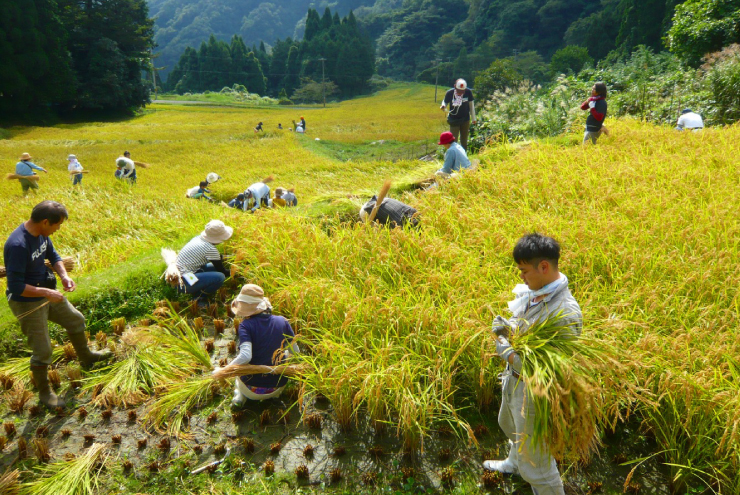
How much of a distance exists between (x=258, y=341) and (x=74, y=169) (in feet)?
38.3

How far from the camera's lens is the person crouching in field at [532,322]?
8.41 feet

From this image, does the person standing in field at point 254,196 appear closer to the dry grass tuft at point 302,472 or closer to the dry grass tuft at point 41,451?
the dry grass tuft at point 41,451

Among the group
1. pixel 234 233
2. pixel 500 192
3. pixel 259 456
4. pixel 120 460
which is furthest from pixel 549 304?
pixel 234 233

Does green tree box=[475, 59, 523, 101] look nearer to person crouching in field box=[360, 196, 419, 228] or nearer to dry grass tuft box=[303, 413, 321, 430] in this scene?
person crouching in field box=[360, 196, 419, 228]

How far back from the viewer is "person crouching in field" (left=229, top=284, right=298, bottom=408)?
3.59m

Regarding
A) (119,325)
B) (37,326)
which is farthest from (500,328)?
(119,325)

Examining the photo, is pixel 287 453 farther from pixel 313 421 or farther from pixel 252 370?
pixel 252 370

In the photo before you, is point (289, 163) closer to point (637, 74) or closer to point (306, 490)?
point (637, 74)

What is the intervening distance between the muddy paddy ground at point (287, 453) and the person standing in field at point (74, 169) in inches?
414

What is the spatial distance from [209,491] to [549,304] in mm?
2494

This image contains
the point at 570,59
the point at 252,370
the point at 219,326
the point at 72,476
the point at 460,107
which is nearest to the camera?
the point at 72,476

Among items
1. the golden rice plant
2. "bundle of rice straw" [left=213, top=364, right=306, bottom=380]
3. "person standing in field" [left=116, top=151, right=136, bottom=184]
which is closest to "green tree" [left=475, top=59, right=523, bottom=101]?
"person standing in field" [left=116, top=151, right=136, bottom=184]

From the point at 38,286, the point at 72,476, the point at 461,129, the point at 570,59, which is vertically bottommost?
the point at 72,476

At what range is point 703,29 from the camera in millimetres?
16000
